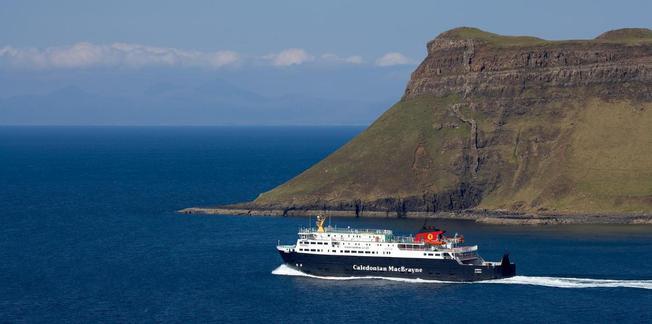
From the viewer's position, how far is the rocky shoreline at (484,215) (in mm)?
176875

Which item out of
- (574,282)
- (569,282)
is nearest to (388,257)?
(569,282)

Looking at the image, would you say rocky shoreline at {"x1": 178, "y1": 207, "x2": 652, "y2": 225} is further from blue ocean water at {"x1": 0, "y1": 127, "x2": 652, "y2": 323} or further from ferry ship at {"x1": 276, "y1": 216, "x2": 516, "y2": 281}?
ferry ship at {"x1": 276, "y1": 216, "x2": 516, "y2": 281}

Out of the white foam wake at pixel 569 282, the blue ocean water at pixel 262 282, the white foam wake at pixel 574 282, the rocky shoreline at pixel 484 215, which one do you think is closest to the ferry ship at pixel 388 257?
the white foam wake at pixel 569 282

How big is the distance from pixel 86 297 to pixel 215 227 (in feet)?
174

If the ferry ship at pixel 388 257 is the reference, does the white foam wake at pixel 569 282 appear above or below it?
below

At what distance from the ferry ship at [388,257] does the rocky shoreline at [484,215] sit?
50521mm

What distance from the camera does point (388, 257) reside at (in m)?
130

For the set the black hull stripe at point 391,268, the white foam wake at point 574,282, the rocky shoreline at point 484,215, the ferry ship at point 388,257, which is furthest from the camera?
the rocky shoreline at point 484,215

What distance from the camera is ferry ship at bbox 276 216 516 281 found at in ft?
420

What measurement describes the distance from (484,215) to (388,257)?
191 feet

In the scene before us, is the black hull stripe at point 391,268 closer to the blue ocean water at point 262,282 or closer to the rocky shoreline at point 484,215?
the blue ocean water at point 262,282

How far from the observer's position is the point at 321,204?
192500 mm

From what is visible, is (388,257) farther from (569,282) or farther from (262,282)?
(569,282)

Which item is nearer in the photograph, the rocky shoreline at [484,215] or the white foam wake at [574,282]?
the white foam wake at [574,282]
